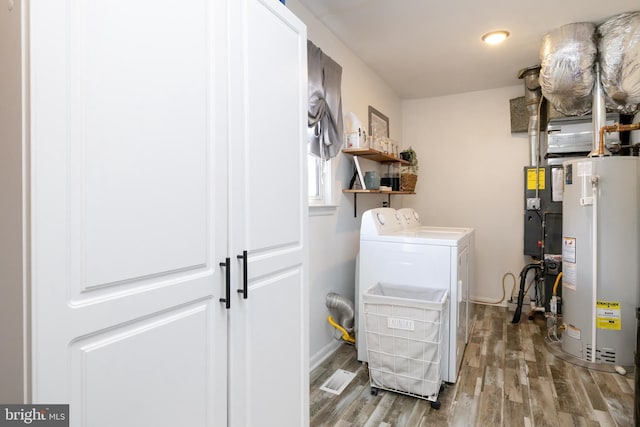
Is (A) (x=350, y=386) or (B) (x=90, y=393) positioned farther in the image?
(A) (x=350, y=386)

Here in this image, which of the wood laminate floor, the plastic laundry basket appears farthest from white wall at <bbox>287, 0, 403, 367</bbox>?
the plastic laundry basket

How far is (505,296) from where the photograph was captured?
13.3ft

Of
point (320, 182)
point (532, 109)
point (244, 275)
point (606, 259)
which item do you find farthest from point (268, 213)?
point (532, 109)

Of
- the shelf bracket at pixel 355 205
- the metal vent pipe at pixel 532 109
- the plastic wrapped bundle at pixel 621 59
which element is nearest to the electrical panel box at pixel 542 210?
the metal vent pipe at pixel 532 109

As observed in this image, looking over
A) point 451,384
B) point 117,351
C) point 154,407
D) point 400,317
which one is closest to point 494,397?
point 451,384

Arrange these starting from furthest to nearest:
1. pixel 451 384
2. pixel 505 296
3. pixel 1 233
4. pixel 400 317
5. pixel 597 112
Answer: pixel 505 296, pixel 597 112, pixel 451 384, pixel 400 317, pixel 1 233

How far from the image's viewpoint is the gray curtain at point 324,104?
7.68 ft

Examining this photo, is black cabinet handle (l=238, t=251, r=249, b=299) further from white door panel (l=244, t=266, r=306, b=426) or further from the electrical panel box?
the electrical panel box

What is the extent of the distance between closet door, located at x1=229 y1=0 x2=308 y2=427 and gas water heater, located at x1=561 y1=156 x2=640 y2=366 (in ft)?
7.69

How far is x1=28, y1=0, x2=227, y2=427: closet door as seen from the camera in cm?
63

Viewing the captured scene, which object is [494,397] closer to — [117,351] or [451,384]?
[451,384]

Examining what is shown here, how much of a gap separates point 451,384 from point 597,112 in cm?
239

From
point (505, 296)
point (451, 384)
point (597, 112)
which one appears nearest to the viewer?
point (451, 384)

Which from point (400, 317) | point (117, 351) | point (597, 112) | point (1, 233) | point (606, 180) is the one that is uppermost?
point (597, 112)
